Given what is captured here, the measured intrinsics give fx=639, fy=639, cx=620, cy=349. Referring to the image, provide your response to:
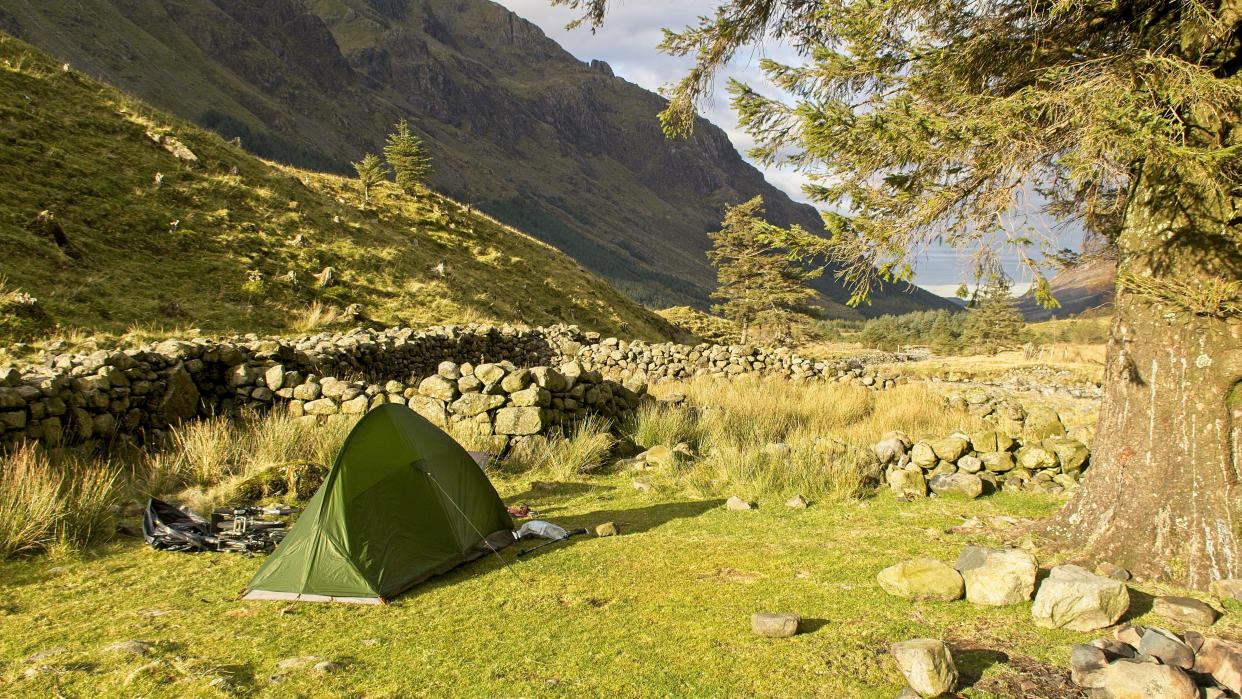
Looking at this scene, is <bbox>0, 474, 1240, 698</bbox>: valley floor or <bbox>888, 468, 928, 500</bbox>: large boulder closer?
<bbox>0, 474, 1240, 698</bbox>: valley floor

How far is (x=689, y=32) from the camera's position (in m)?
7.49

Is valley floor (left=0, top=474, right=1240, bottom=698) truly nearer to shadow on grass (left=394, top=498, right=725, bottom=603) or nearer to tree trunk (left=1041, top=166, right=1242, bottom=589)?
shadow on grass (left=394, top=498, right=725, bottom=603)

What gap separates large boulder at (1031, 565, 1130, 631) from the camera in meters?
3.82

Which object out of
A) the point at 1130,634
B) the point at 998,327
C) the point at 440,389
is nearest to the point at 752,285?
the point at 998,327

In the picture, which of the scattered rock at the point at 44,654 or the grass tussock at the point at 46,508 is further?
the grass tussock at the point at 46,508

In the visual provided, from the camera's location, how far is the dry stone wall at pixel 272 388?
7586 mm

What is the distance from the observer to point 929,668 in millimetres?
3127

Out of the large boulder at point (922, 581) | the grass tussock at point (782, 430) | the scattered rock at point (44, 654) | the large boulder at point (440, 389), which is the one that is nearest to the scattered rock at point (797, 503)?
the grass tussock at point (782, 430)

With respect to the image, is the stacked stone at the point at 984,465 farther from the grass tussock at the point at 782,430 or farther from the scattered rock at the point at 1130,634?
the scattered rock at the point at 1130,634

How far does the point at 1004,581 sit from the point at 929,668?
4.89ft

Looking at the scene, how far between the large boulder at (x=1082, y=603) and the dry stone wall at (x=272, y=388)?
6.92 meters

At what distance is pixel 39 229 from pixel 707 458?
15.7 meters

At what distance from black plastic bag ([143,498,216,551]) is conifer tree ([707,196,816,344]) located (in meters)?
36.9

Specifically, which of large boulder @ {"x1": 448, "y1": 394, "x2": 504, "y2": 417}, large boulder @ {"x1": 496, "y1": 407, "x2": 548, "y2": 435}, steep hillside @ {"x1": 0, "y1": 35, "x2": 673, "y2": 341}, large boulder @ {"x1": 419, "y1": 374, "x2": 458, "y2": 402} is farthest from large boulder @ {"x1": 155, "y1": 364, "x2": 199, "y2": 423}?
large boulder @ {"x1": 496, "y1": 407, "x2": 548, "y2": 435}
